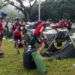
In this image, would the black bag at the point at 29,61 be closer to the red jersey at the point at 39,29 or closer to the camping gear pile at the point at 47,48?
the camping gear pile at the point at 47,48

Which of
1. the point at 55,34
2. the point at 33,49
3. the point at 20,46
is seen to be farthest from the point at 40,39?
the point at 20,46

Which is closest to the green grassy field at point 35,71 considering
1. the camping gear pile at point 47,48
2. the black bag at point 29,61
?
the black bag at point 29,61

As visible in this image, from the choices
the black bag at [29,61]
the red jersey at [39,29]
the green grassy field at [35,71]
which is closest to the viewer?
the green grassy field at [35,71]

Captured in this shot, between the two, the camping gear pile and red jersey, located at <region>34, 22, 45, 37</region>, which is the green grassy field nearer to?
the camping gear pile

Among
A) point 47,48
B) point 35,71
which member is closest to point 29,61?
point 35,71

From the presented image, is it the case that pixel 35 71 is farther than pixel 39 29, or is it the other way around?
pixel 39 29

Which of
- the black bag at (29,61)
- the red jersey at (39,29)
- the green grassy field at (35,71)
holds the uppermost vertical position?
the red jersey at (39,29)

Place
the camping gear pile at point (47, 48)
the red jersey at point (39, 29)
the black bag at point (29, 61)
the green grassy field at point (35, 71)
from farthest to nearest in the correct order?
the red jersey at point (39, 29) → the black bag at point (29, 61) → the green grassy field at point (35, 71) → the camping gear pile at point (47, 48)

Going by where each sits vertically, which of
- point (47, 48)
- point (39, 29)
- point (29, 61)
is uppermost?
point (39, 29)

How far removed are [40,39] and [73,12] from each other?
143 feet

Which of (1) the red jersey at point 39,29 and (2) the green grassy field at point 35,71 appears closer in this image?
(2) the green grassy field at point 35,71

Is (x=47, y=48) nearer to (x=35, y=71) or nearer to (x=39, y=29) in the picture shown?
(x=39, y=29)

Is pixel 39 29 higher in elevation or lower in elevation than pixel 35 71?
higher

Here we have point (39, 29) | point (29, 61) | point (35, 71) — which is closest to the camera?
point (35, 71)
